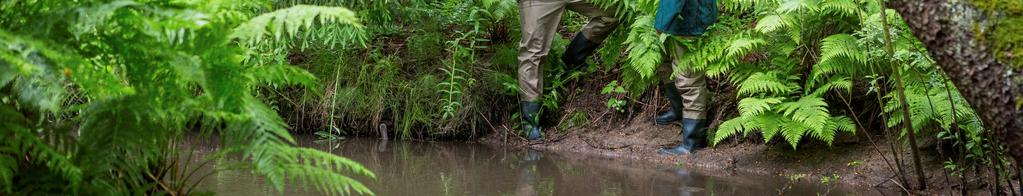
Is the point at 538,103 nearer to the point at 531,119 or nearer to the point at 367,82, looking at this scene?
the point at 531,119

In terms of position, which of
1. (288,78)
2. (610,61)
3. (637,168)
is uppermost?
(288,78)

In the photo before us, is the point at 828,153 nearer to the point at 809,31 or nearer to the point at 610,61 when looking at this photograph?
the point at 809,31

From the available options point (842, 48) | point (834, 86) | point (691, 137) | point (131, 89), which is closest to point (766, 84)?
point (834, 86)

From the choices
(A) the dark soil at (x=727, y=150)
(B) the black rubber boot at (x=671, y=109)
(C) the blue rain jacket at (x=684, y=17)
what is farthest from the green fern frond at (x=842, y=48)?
(B) the black rubber boot at (x=671, y=109)

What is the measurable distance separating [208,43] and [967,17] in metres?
2.17

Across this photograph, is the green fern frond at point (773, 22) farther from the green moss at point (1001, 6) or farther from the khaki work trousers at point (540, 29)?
the green moss at point (1001, 6)

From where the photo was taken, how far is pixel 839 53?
254 inches

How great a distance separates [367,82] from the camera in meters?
8.69

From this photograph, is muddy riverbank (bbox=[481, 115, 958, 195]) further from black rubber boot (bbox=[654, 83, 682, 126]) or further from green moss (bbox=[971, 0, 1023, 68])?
green moss (bbox=[971, 0, 1023, 68])

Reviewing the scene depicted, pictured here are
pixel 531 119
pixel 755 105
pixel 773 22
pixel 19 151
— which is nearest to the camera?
pixel 19 151

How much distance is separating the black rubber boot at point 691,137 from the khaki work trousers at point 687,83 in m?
0.05

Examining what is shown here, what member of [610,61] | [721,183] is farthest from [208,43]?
[610,61]

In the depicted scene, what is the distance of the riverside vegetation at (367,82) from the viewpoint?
288 centimetres

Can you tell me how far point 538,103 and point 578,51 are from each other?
1.65ft
